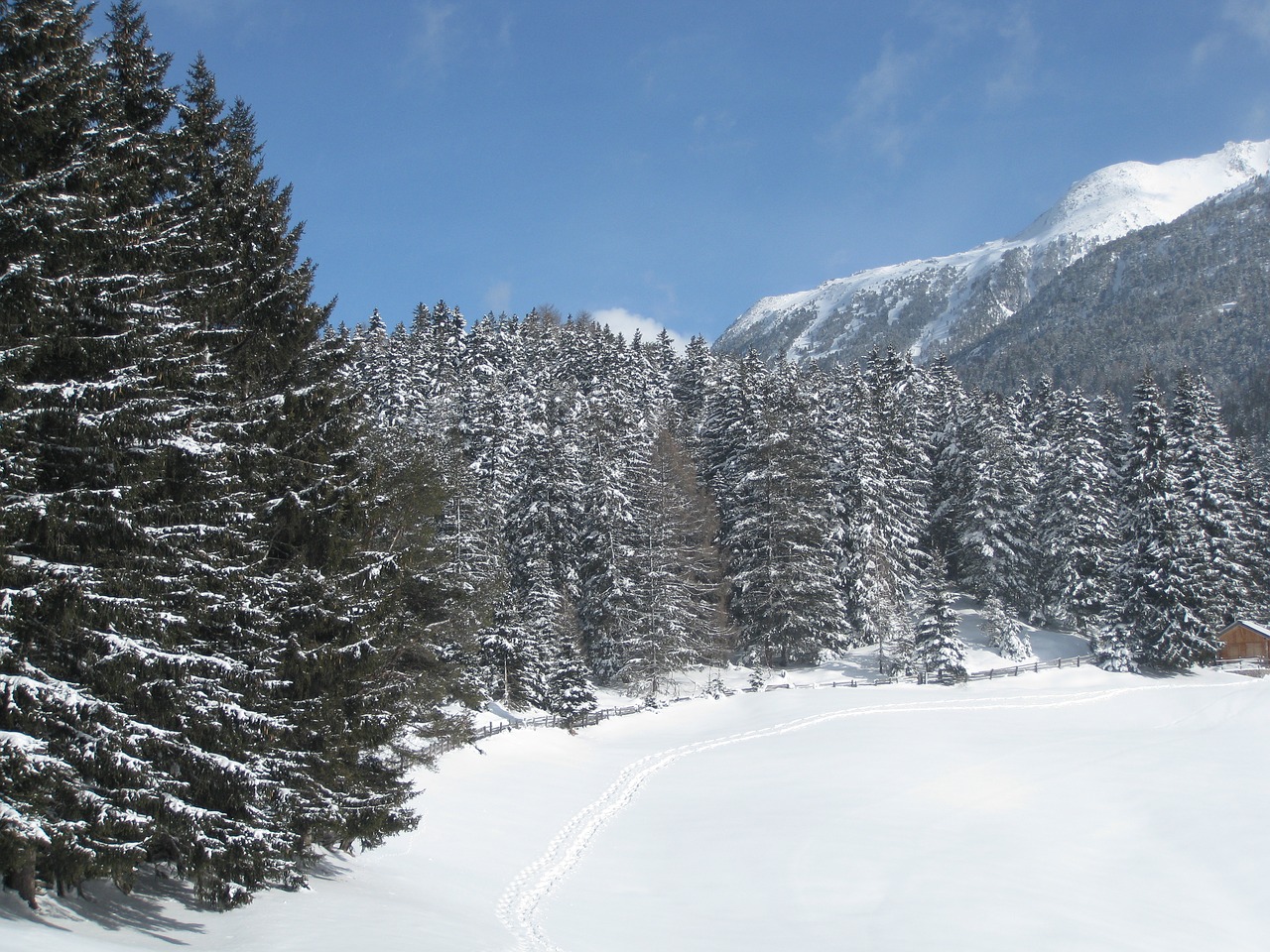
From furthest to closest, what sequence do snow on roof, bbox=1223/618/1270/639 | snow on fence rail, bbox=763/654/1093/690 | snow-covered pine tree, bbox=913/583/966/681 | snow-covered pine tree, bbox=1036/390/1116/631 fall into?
snow-covered pine tree, bbox=1036/390/1116/631
snow on roof, bbox=1223/618/1270/639
snow on fence rail, bbox=763/654/1093/690
snow-covered pine tree, bbox=913/583/966/681

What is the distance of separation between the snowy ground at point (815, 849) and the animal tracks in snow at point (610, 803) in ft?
0.43

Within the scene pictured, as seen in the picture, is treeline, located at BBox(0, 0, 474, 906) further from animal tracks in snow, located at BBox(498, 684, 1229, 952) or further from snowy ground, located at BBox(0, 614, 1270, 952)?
animal tracks in snow, located at BBox(498, 684, 1229, 952)

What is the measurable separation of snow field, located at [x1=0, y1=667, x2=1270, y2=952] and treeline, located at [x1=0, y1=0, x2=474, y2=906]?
4.79 feet

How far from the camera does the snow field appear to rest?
48.0ft

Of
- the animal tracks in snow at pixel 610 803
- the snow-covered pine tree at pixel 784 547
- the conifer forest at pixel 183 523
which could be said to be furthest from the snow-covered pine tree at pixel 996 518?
the conifer forest at pixel 183 523

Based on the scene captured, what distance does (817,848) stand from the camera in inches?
865

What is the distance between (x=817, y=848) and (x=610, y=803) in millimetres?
7413

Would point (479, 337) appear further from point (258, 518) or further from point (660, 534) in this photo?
point (258, 518)

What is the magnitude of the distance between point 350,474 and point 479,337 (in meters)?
66.5

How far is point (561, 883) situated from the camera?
1911 cm

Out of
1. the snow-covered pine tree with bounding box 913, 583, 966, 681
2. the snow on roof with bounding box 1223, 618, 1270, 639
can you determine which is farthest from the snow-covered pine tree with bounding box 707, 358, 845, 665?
the snow on roof with bounding box 1223, 618, 1270, 639

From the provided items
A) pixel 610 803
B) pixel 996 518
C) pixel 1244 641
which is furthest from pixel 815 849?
pixel 1244 641

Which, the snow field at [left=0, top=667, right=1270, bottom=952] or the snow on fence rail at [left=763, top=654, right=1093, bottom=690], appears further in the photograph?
the snow on fence rail at [left=763, top=654, right=1093, bottom=690]

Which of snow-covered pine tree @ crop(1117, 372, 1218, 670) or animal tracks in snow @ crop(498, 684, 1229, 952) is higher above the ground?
snow-covered pine tree @ crop(1117, 372, 1218, 670)
